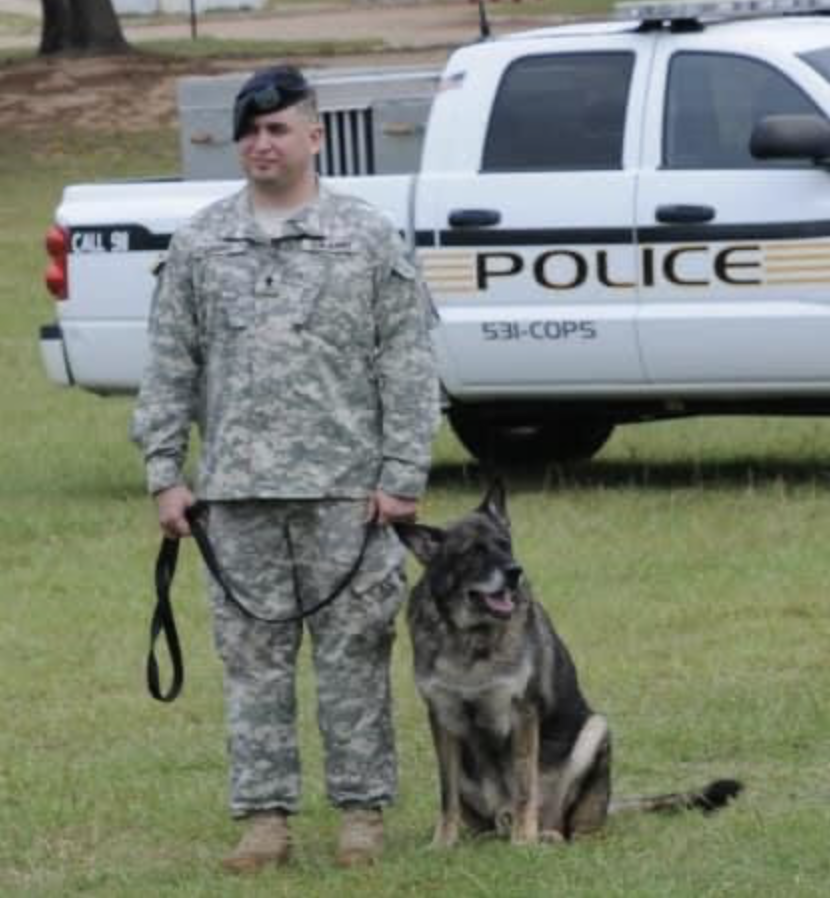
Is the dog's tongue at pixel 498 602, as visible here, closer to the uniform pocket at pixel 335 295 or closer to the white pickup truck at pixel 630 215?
the uniform pocket at pixel 335 295

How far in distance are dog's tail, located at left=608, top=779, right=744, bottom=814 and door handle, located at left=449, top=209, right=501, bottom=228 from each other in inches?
208

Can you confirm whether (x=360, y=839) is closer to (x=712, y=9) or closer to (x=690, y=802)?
(x=690, y=802)

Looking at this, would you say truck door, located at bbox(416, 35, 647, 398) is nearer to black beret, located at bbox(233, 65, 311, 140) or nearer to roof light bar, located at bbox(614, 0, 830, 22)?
roof light bar, located at bbox(614, 0, 830, 22)

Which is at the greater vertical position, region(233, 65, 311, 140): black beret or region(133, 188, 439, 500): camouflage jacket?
region(233, 65, 311, 140): black beret

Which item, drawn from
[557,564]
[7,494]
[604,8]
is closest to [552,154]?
[557,564]

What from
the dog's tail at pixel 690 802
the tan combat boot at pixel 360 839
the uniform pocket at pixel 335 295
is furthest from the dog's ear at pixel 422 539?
the dog's tail at pixel 690 802

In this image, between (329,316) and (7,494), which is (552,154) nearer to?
(7,494)

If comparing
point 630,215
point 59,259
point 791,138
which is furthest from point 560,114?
point 59,259

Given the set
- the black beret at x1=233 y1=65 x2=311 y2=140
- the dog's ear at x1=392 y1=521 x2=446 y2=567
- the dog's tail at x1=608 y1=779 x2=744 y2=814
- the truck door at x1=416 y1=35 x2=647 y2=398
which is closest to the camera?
the black beret at x1=233 y1=65 x2=311 y2=140

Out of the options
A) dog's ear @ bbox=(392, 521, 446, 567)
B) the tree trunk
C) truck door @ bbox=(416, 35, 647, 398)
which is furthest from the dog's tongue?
the tree trunk

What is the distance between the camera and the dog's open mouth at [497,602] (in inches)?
Answer: 267

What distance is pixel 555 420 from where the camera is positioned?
13625 millimetres

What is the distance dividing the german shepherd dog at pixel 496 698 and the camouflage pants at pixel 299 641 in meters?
0.10

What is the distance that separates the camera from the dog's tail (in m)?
7.37
